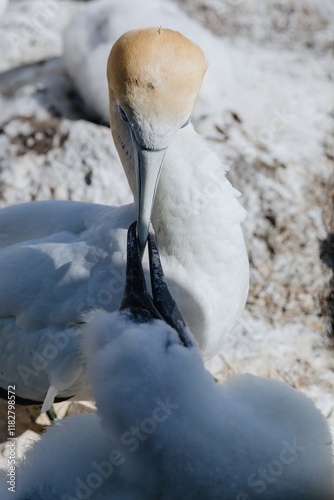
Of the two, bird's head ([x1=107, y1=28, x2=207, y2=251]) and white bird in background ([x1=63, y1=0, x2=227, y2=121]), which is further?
white bird in background ([x1=63, y1=0, x2=227, y2=121])

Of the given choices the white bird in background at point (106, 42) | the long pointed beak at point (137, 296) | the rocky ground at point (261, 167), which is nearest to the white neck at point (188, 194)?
the long pointed beak at point (137, 296)

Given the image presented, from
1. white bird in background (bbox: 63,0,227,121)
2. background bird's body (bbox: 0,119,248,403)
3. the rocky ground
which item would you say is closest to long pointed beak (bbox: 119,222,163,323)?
background bird's body (bbox: 0,119,248,403)

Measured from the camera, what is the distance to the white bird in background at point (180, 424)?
176cm

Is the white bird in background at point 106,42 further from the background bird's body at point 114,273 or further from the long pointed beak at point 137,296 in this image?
the long pointed beak at point 137,296

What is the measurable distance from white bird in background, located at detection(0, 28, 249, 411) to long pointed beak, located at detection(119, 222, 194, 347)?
0.43 meters

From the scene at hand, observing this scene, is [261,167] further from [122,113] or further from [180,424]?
[180,424]

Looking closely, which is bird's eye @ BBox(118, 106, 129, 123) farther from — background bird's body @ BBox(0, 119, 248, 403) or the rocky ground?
the rocky ground

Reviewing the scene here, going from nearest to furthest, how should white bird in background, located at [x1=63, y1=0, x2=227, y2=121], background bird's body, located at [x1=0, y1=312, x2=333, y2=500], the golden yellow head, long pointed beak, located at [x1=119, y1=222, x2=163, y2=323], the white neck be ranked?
background bird's body, located at [x1=0, y1=312, x2=333, y2=500] < long pointed beak, located at [x1=119, y1=222, x2=163, y2=323] < the golden yellow head < the white neck < white bird in background, located at [x1=63, y1=0, x2=227, y2=121]

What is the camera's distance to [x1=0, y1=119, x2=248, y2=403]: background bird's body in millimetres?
2773

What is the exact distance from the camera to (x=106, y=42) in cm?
466

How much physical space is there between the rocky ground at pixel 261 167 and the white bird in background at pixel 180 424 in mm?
1485

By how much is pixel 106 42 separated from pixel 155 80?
237cm

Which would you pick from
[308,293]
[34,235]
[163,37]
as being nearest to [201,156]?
[163,37]

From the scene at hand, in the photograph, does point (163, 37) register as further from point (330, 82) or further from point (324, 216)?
point (330, 82)
